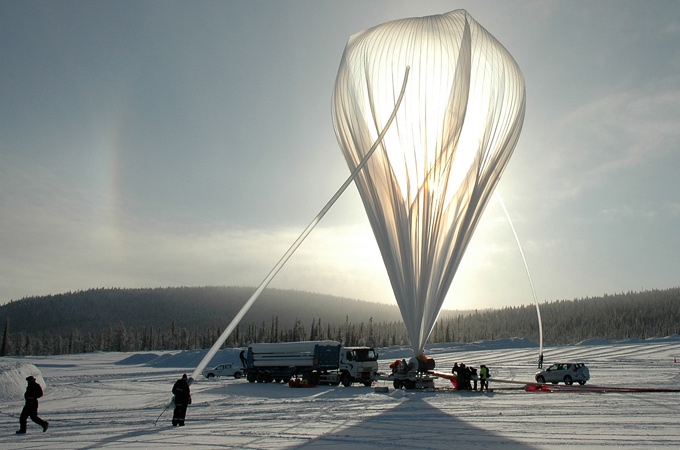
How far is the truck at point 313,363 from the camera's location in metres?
28.5

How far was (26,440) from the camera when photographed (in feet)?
39.0

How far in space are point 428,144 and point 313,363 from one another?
15.4 meters

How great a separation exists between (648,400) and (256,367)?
22.5 metres

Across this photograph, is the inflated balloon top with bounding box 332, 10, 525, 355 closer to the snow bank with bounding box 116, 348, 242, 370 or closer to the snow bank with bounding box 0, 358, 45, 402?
the snow bank with bounding box 0, 358, 45, 402

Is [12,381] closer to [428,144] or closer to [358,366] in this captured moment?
[358,366]

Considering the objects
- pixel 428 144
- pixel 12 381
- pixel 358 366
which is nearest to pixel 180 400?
pixel 428 144

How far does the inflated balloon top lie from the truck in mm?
7746

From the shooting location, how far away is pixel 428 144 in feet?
68.3

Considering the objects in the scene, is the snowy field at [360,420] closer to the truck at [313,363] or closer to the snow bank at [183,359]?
the truck at [313,363]

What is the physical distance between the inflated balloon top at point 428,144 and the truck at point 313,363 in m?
7.75

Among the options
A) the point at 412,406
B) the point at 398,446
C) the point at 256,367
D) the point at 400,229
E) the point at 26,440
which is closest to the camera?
the point at 398,446

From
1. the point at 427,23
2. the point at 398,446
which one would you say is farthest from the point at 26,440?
the point at 427,23

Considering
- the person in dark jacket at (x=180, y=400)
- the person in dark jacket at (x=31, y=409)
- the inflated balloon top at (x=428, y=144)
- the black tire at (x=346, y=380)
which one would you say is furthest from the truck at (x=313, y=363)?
the person in dark jacket at (x=31, y=409)

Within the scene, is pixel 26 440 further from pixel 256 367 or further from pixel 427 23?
pixel 256 367
